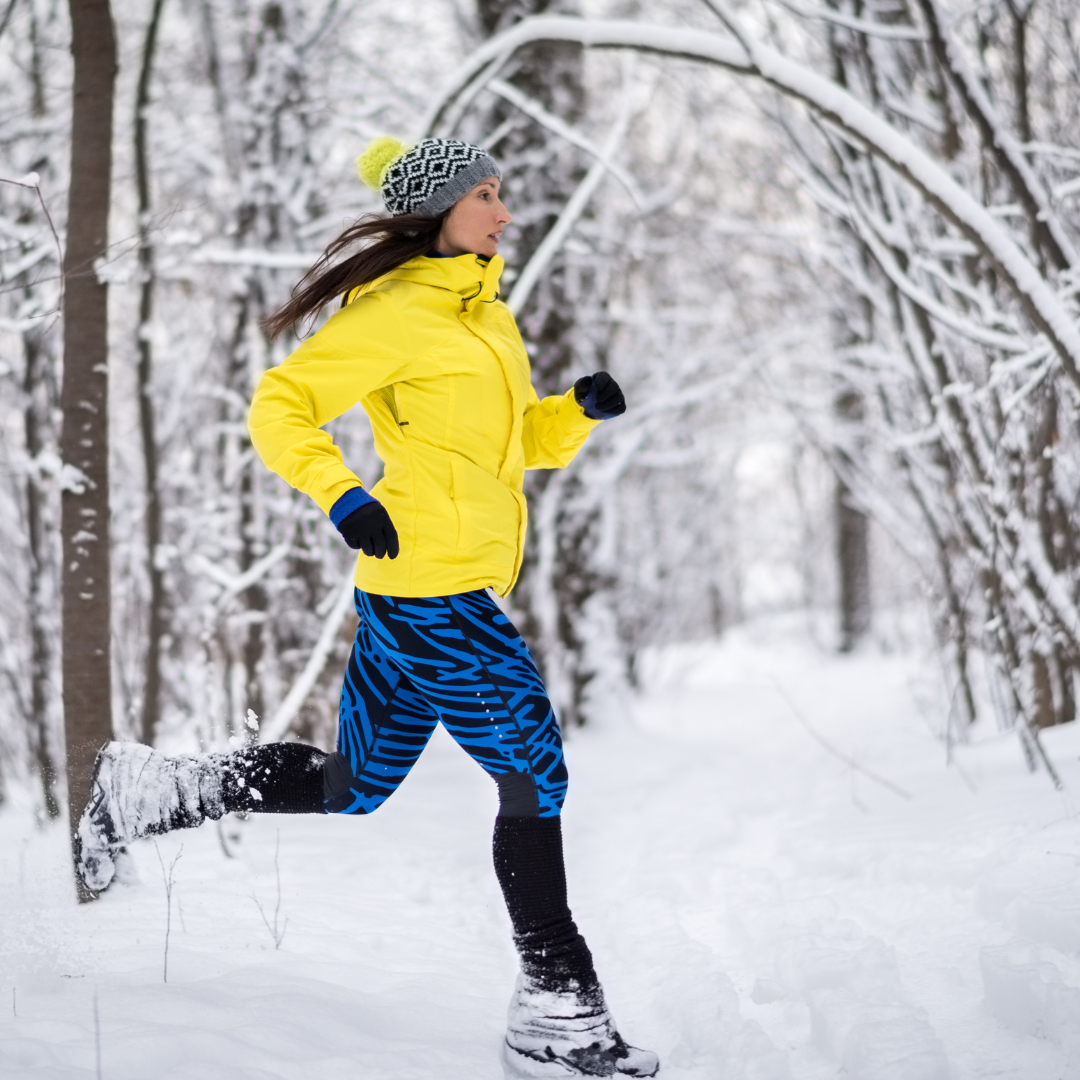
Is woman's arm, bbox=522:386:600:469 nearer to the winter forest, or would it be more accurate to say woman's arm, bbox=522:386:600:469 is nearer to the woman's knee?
the woman's knee

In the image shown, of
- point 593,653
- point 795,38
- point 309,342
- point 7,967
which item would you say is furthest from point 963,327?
point 593,653

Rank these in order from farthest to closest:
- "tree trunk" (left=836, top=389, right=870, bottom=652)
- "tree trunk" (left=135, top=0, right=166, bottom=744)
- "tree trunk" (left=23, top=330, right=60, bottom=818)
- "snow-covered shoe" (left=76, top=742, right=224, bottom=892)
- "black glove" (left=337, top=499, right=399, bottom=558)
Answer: "tree trunk" (left=836, top=389, right=870, bottom=652) → "tree trunk" (left=23, top=330, right=60, bottom=818) → "tree trunk" (left=135, top=0, right=166, bottom=744) → "snow-covered shoe" (left=76, top=742, right=224, bottom=892) → "black glove" (left=337, top=499, right=399, bottom=558)

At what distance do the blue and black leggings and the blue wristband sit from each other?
9.4 inches

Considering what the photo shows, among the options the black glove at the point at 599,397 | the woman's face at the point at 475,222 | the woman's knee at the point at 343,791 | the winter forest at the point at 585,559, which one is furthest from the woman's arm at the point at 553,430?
the winter forest at the point at 585,559

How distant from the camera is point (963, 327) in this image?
297 cm

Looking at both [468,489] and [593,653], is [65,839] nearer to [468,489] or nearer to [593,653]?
[468,489]

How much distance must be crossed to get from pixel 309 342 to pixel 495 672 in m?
0.68

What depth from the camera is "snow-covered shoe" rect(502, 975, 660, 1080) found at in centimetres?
178

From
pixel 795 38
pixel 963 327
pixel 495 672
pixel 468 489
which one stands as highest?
pixel 795 38

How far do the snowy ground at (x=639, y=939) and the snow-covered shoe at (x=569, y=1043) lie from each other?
0.06 meters

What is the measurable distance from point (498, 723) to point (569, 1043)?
56cm

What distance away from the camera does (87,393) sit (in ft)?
8.43

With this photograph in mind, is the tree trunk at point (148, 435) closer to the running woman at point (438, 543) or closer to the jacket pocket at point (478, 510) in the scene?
the running woman at point (438, 543)

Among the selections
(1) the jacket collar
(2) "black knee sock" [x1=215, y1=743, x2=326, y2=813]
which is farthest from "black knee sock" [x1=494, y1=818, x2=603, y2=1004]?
(1) the jacket collar
